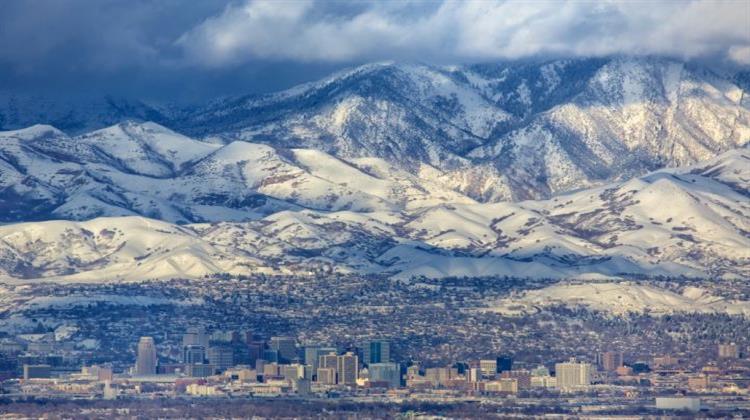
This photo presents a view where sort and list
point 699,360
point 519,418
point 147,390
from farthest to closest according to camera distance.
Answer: point 699,360, point 147,390, point 519,418

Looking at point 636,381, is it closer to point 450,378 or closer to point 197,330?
point 450,378

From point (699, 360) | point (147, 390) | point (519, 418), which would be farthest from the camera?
point (699, 360)

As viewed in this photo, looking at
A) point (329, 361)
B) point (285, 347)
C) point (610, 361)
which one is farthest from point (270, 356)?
point (610, 361)

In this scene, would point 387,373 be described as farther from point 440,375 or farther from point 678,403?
point 678,403

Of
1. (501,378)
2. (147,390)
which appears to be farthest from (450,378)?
(147,390)

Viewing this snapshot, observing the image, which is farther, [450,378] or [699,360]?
[699,360]

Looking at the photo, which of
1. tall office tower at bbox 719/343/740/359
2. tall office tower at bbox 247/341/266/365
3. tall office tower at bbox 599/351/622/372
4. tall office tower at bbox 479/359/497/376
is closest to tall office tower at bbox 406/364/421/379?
tall office tower at bbox 479/359/497/376
